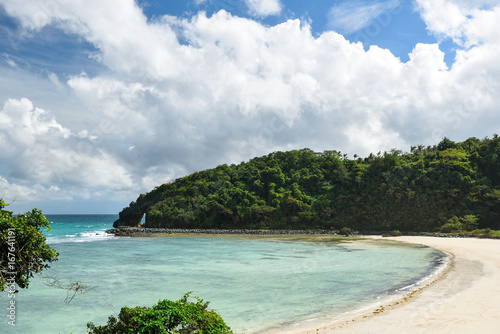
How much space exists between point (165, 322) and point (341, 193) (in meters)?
74.3

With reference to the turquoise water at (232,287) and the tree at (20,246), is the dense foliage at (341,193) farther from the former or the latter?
the tree at (20,246)

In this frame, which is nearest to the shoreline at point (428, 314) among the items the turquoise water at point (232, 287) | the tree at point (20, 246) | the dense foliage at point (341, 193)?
the turquoise water at point (232, 287)

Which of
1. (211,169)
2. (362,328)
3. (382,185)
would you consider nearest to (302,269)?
(362,328)

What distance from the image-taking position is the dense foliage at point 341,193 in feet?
192

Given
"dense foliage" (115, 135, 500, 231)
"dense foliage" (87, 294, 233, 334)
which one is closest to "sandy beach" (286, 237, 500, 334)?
"dense foliage" (87, 294, 233, 334)

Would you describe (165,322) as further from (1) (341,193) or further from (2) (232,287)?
(1) (341,193)

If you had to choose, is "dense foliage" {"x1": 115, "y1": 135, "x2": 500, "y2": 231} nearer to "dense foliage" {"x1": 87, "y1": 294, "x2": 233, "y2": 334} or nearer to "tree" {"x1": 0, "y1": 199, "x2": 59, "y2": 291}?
"dense foliage" {"x1": 87, "y1": 294, "x2": 233, "y2": 334}

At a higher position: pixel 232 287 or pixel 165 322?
pixel 165 322

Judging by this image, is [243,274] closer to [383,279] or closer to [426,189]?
[383,279]

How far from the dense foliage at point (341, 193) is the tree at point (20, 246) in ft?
200

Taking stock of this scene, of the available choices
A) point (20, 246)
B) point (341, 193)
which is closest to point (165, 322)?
point (20, 246)

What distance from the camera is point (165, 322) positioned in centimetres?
584

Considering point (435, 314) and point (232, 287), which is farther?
point (232, 287)

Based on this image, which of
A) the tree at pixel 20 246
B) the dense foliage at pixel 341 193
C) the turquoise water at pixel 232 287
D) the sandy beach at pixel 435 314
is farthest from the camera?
the dense foliage at pixel 341 193
